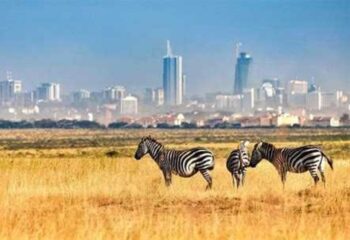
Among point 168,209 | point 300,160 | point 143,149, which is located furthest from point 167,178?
point 168,209

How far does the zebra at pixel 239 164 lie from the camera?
66.3 feet

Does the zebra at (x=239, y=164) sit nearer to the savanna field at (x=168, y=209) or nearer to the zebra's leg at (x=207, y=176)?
the savanna field at (x=168, y=209)

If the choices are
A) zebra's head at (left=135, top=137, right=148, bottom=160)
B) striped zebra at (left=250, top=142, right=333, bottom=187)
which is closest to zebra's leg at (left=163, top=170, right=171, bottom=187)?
zebra's head at (left=135, top=137, right=148, bottom=160)

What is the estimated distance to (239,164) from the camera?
20438 millimetres

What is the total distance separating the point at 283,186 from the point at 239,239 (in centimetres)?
868

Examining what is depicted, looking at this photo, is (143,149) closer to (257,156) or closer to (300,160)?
(257,156)

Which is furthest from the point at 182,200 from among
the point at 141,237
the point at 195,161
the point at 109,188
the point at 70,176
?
the point at 70,176

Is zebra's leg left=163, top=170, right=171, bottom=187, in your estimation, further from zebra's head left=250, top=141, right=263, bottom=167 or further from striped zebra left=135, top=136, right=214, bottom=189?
zebra's head left=250, top=141, right=263, bottom=167

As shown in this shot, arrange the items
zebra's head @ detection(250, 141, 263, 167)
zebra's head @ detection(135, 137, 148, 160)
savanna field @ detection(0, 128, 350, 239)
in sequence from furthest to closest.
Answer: zebra's head @ detection(135, 137, 148, 160), zebra's head @ detection(250, 141, 263, 167), savanna field @ detection(0, 128, 350, 239)

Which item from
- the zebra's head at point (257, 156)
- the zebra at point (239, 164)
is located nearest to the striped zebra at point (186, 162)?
the zebra at point (239, 164)

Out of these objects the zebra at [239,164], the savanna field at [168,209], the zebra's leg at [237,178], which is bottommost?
the savanna field at [168,209]

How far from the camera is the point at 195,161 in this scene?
68.1 ft

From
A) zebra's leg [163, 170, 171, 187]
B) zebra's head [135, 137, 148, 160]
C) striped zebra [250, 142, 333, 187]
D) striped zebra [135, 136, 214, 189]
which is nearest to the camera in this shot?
striped zebra [250, 142, 333, 187]

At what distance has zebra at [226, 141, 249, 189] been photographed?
20203mm
